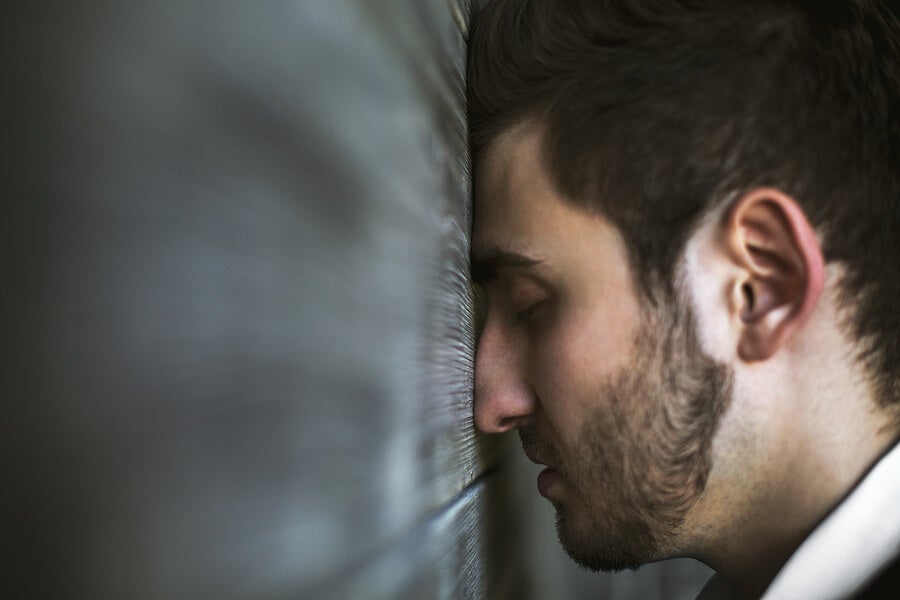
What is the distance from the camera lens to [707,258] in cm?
74

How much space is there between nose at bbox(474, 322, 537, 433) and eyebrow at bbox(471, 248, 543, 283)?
6cm

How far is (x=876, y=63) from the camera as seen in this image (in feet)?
2.62

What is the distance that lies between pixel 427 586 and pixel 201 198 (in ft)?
1.21

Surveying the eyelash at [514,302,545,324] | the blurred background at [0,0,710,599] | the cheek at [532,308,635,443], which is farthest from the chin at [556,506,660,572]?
the blurred background at [0,0,710,599]

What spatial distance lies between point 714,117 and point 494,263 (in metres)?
0.27

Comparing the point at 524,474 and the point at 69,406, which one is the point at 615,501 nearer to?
the point at 524,474

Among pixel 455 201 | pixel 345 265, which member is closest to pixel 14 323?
pixel 345 265

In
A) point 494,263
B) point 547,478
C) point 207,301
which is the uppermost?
point 494,263

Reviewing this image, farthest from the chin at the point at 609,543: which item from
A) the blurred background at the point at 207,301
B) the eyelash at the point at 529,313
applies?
the blurred background at the point at 207,301

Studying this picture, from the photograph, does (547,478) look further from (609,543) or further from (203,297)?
(203,297)

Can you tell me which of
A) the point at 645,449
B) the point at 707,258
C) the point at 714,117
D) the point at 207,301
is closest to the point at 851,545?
the point at 645,449

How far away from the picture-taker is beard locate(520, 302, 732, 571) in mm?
758

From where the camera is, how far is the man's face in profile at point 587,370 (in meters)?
0.76

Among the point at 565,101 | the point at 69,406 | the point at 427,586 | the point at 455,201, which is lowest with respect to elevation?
the point at 427,586
